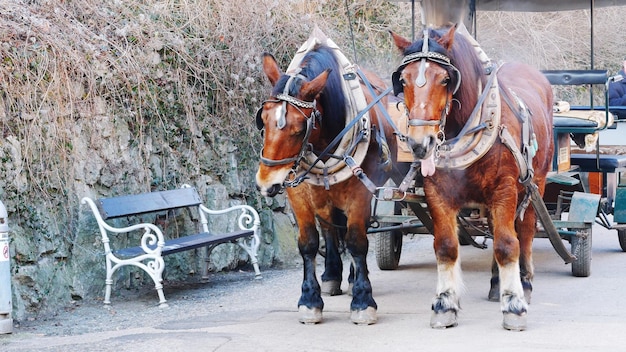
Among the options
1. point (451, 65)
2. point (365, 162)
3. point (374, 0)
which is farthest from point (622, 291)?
point (374, 0)

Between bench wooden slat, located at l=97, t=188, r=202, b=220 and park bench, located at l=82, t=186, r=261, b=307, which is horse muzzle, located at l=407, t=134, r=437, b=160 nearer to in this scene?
park bench, located at l=82, t=186, r=261, b=307

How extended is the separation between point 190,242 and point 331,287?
1258 mm

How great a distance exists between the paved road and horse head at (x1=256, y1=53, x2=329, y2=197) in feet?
3.43

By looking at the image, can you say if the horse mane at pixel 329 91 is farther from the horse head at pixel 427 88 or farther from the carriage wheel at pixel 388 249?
the carriage wheel at pixel 388 249

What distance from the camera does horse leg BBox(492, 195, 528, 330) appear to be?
5.45 meters

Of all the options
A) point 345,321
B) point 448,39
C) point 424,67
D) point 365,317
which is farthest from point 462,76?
point 345,321

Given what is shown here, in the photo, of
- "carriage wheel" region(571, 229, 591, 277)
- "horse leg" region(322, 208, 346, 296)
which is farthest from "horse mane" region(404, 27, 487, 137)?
"carriage wheel" region(571, 229, 591, 277)

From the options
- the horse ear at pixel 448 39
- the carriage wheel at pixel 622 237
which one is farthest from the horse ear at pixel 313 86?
the carriage wheel at pixel 622 237

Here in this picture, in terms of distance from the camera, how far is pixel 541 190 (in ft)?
21.6

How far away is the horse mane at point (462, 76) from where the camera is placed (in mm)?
5293

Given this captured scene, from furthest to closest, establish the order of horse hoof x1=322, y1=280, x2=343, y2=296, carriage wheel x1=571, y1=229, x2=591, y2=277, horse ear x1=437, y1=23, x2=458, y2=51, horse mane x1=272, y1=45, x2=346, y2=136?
carriage wheel x1=571, y1=229, x2=591, y2=277 < horse hoof x1=322, y1=280, x2=343, y2=296 < horse mane x1=272, y1=45, x2=346, y2=136 < horse ear x1=437, y1=23, x2=458, y2=51

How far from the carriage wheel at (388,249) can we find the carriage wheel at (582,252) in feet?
5.47

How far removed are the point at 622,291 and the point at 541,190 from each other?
1.18m

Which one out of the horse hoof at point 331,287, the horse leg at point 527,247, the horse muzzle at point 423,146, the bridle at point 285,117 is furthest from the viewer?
the horse hoof at point 331,287
